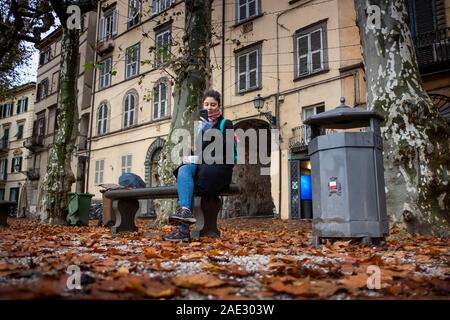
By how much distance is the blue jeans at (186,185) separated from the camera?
438 centimetres

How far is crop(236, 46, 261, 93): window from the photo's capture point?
58.0 ft

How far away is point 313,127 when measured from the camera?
4.50 metres

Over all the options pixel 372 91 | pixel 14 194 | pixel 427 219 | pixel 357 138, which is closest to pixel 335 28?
pixel 372 91

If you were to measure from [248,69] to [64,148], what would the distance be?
925 cm

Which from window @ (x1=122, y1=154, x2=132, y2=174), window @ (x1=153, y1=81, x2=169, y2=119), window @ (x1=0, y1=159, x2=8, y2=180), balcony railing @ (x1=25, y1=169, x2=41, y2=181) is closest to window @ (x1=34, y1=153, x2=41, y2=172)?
balcony railing @ (x1=25, y1=169, x2=41, y2=181)

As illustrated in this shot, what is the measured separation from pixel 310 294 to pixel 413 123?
4897 mm

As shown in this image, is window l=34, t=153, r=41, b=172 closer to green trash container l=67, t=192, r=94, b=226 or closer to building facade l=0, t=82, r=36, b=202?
building facade l=0, t=82, r=36, b=202

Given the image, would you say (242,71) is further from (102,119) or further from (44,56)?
(44,56)

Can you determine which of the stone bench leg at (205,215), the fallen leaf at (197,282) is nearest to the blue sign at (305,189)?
the stone bench leg at (205,215)

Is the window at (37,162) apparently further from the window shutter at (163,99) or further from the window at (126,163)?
the window shutter at (163,99)

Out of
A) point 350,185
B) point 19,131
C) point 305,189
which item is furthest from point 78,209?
point 19,131

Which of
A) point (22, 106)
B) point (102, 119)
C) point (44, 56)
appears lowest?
point (102, 119)

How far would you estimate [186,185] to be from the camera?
441 centimetres
